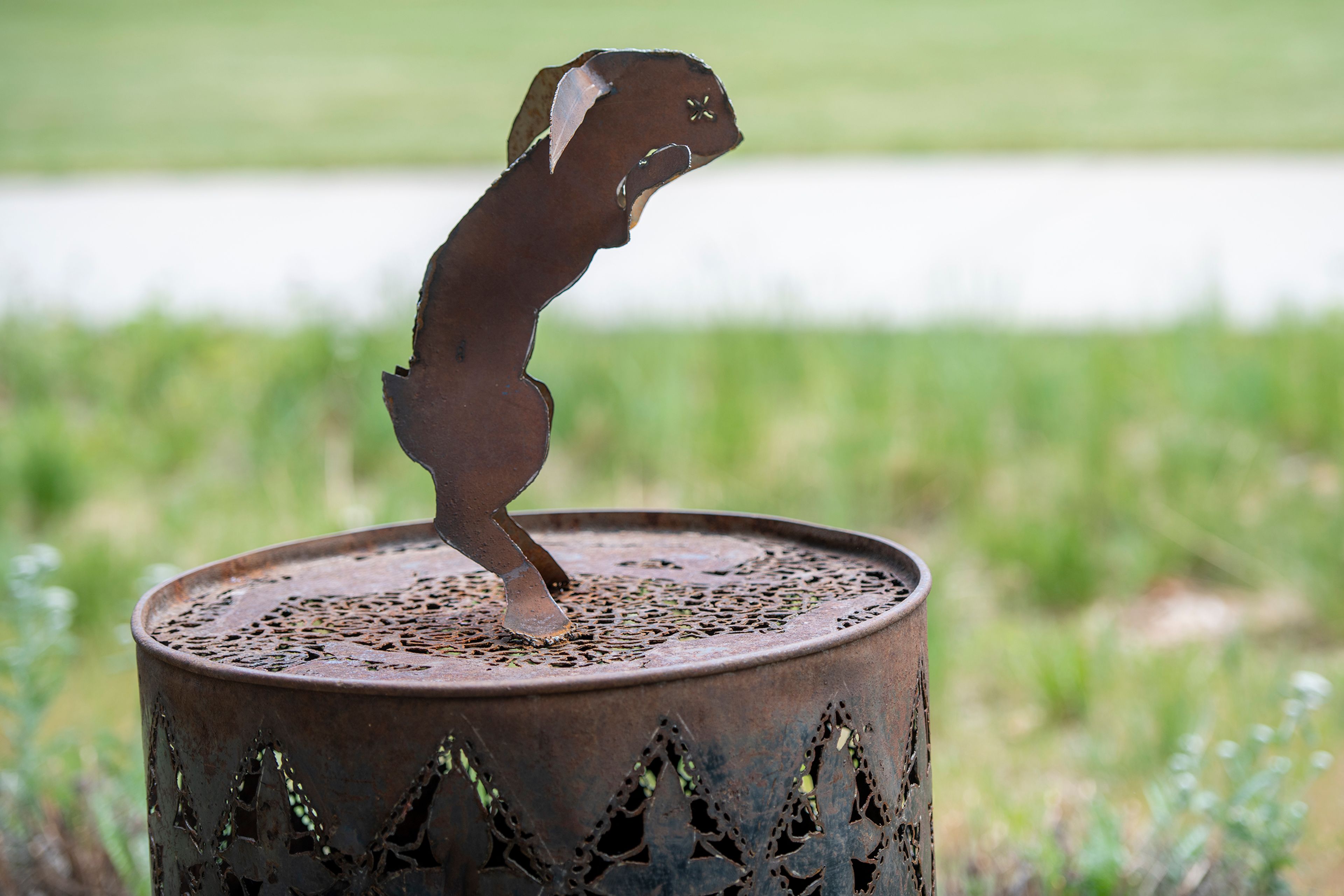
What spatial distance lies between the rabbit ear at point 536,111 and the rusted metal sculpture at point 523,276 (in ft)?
0.32

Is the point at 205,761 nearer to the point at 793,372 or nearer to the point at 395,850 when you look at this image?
the point at 395,850

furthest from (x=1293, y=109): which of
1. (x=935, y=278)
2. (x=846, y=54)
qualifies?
(x=935, y=278)

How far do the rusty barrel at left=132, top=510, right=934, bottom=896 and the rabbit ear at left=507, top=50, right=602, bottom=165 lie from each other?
471mm

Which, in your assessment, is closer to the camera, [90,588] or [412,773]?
[412,773]

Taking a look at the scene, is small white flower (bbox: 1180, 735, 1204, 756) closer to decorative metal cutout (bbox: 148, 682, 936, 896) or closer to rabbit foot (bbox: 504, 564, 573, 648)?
decorative metal cutout (bbox: 148, 682, 936, 896)

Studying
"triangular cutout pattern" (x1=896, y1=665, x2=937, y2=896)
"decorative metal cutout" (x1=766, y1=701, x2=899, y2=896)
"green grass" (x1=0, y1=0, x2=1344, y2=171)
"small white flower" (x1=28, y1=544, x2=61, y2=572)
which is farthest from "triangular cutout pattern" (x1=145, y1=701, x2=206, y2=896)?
"green grass" (x1=0, y1=0, x2=1344, y2=171)

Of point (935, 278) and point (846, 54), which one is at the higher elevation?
point (846, 54)

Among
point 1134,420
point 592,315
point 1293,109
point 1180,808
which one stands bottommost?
point 1180,808

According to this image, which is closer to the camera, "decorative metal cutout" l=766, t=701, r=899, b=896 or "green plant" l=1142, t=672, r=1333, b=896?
"decorative metal cutout" l=766, t=701, r=899, b=896

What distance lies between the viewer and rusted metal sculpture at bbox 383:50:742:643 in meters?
1.03

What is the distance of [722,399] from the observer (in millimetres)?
3439

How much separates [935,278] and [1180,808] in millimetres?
2203

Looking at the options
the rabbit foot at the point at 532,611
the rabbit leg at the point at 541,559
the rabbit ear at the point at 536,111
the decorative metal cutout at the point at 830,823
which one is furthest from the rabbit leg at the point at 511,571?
the rabbit ear at the point at 536,111

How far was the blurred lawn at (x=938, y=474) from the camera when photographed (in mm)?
2432
